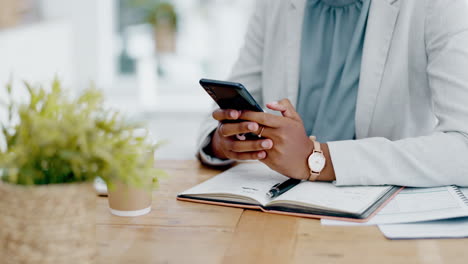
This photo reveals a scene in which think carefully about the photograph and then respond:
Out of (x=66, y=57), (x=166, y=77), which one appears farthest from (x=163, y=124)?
(x=66, y=57)

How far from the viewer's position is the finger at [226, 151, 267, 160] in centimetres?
115

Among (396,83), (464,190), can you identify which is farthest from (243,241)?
(396,83)

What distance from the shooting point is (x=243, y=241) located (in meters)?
0.84

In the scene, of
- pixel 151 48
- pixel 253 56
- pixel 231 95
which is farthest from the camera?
pixel 151 48

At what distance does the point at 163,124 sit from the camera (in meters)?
4.59

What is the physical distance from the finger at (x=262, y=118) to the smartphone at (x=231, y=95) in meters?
0.01

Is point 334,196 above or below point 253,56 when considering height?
below

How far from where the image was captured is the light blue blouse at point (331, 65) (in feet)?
4.79

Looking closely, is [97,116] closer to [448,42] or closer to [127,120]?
[127,120]

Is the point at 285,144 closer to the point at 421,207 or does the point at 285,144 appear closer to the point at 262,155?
the point at 262,155

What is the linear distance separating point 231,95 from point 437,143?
47 cm

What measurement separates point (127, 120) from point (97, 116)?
0.04m

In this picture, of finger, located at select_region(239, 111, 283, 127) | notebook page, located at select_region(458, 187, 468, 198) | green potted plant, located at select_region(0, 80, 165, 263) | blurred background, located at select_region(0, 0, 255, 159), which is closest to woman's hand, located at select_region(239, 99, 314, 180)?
finger, located at select_region(239, 111, 283, 127)

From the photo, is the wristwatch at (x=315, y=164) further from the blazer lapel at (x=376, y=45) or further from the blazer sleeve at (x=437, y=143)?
the blazer lapel at (x=376, y=45)
